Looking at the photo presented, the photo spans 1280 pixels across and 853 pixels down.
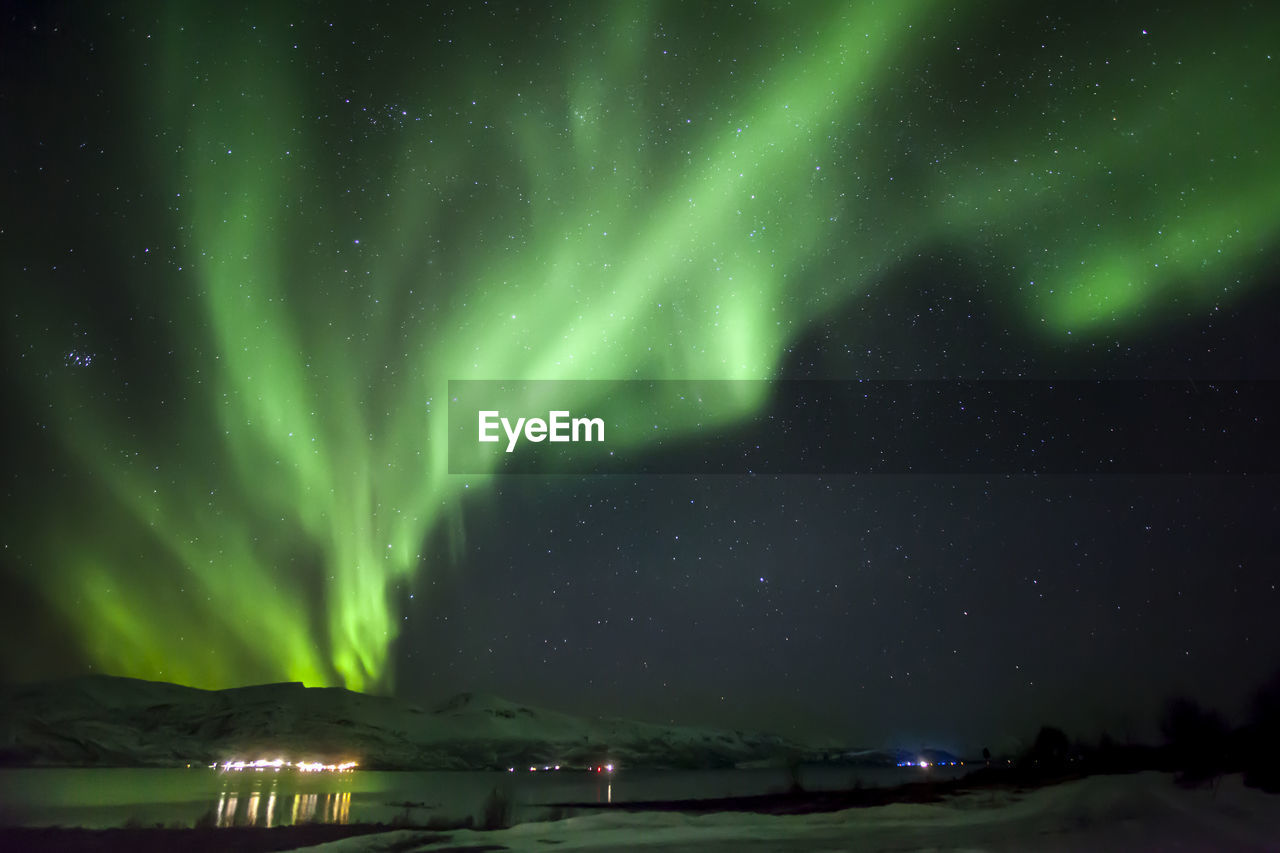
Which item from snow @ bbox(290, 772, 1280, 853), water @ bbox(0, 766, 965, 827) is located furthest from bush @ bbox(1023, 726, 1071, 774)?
snow @ bbox(290, 772, 1280, 853)

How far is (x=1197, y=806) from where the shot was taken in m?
11.1

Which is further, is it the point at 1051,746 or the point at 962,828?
the point at 1051,746

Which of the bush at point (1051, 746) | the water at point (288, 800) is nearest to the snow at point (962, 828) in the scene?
the water at point (288, 800)

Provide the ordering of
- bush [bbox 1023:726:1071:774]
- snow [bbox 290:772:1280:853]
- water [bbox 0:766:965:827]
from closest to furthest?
snow [bbox 290:772:1280:853] → water [bbox 0:766:965:827] → bush [bbox 1023:726:1071:774]

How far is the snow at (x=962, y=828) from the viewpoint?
9727 millimetres

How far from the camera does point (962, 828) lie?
10773 millimetres

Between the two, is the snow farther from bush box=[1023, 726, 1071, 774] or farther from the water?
bush box=[1023, 726, 1071, 774]

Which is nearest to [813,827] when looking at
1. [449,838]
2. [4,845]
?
[449,838]

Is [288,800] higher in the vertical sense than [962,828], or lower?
higher

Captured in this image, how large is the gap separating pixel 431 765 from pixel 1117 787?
202 metres

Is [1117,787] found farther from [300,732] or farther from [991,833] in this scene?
[300,732]

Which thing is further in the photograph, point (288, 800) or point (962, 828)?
point (288, 800)

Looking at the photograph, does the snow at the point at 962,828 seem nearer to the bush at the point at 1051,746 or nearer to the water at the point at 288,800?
the water at the point at 288,800

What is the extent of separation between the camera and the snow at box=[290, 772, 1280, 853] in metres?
9.73
